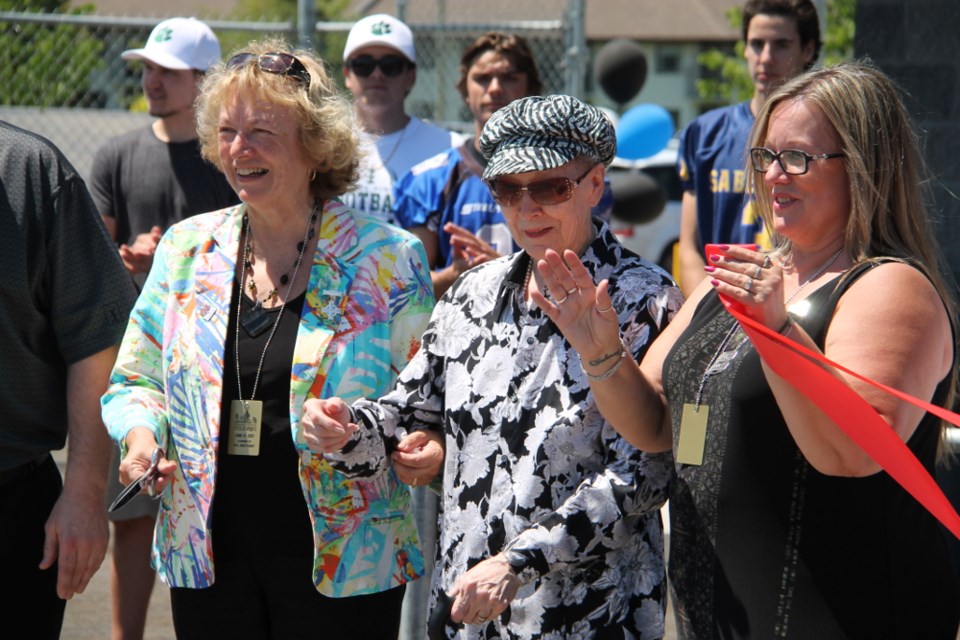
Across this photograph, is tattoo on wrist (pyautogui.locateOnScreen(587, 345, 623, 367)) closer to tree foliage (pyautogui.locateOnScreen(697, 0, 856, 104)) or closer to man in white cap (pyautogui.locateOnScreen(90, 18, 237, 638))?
man in white cap (pyautogui.locateOnScreen(90, 18, 237, 638))

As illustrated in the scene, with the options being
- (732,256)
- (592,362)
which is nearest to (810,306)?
(732,256)

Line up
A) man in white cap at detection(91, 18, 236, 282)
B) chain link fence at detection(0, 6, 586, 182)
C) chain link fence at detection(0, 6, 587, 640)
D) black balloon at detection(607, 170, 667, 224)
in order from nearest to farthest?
man in white cap at detection(91, 18, 236, 282) → chain link fence at detection(0, 6, 587, 640) → chain link fence at detection(0, 6, 586, 182) → black balloon at detection(607, 170, 667, 224)

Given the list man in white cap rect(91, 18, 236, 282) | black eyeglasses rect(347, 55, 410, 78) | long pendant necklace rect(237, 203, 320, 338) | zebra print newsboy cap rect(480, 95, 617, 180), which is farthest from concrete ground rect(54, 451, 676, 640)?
zebra print newsboy cap rect(480, 95, 617, 180)

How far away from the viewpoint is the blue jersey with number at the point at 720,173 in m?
5.00

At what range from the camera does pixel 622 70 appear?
31.9 feet

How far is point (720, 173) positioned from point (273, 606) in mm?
2815

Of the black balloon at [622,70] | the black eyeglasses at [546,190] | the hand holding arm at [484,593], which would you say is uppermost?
the black balloon at [622,70]

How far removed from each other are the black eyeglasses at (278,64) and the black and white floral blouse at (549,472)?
0.86 metres

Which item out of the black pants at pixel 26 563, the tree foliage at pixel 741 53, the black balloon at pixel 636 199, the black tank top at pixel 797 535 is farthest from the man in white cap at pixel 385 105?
the tree foliage at pixel 741 53

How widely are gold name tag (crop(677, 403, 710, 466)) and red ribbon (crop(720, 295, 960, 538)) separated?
1.13 feet

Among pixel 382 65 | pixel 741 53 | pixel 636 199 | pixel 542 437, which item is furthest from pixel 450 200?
pixel 741 53

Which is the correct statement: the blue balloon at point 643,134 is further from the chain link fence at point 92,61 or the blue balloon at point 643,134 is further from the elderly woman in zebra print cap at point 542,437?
the elderly woman in zebra print cap at point 542,437

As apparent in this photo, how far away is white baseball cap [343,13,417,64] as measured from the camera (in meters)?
5.46

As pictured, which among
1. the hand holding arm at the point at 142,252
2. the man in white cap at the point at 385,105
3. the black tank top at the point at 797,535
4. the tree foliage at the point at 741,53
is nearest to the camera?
the black tank top at the point at 797,535
